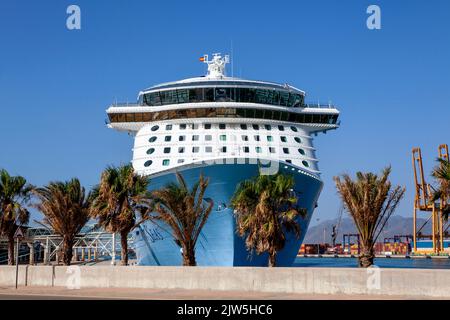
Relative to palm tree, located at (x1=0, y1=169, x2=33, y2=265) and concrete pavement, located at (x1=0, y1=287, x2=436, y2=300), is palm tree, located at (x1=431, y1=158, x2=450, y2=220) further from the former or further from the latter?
palm tree, located at (x1=0, y1=169, x2=33, y2=265)

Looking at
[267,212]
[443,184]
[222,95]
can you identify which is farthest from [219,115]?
[443,184]

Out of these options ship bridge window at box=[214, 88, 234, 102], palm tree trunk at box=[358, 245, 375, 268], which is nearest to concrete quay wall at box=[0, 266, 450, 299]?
palm tree trunk at box=[358, 245, 375, 268]

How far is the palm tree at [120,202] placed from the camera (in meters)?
29.2

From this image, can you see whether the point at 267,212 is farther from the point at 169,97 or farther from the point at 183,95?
the point at 169,97

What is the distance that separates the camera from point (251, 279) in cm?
2200

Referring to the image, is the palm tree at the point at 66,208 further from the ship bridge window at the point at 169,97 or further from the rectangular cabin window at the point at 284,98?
the rectangular cabin window at the point at 284,98

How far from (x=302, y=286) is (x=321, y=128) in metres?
21.5

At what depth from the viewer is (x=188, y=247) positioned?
26.9 meters

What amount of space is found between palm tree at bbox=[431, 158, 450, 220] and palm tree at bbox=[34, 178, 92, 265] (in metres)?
15.6

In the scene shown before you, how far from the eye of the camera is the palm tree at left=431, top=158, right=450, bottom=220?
24709mm

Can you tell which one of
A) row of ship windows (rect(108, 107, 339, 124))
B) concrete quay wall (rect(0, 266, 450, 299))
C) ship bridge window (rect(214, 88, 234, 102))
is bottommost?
concrete quay wall (rect(0, 266, 450, 299))

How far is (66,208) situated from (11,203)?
503 cm
